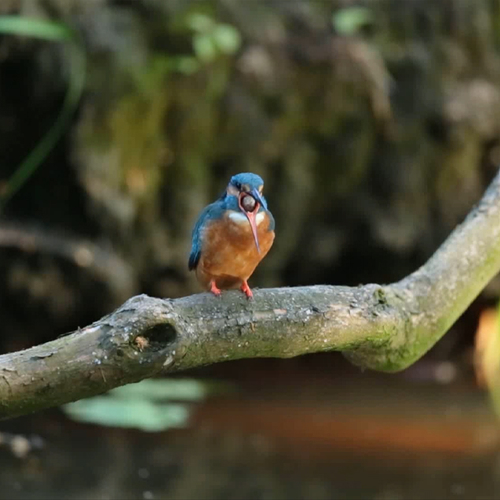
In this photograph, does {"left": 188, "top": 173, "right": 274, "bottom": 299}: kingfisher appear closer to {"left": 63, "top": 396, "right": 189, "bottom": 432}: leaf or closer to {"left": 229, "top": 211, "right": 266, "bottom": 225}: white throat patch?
{"left": 229, "top": 211, "right": 266, "bottom": 225}: white throat patch

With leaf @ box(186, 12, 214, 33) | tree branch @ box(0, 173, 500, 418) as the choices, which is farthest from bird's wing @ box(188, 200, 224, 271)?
leaf @ box(186, 12, 214, 33)

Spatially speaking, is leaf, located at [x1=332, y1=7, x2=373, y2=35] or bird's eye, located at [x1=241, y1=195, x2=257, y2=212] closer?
bird's eye, located at [x1=241, y1=195, x2=257, y2=212]

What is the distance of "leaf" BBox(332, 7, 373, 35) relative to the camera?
3.93m

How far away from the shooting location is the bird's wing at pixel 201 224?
5.52 feet

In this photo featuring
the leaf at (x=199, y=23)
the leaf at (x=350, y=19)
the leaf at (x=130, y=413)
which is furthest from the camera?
the leaf at (x=350, y=19)

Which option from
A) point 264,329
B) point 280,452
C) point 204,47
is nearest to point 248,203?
point 264,329

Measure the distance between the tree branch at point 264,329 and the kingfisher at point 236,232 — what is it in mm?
156

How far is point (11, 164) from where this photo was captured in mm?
3654

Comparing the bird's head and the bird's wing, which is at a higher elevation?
the bird's head

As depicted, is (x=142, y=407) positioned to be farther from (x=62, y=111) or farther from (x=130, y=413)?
(x=62, y=111)

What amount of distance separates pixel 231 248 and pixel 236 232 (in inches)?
1.7

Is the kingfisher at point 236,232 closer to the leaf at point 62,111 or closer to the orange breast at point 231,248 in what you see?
the orange breast at point 231,248

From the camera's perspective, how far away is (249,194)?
1578 mm

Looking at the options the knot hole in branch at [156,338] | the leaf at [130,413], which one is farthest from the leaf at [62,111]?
the knot hole in branch at [156,338]
